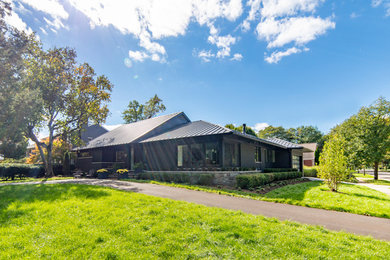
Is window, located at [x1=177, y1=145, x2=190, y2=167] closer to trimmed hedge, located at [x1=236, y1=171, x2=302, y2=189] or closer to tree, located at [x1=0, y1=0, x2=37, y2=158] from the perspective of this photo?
trimmed hedge, located at [x1=236, y1=171, x2=302, y2=189]

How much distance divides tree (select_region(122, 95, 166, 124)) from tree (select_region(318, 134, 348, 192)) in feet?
115

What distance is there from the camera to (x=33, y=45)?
704 inches

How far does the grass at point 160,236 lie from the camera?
350cm

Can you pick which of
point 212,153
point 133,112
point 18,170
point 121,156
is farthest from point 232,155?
point 133,112

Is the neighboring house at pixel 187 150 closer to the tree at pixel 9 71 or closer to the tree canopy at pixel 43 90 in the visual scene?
the tree canopy at pixel 43 90

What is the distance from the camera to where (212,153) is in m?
14.2

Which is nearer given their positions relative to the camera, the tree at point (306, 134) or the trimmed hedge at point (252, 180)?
the trimmed hedge at point (252, 180)

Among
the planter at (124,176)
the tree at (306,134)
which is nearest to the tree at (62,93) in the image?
the planter at (124,176)

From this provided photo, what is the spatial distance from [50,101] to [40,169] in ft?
26.7

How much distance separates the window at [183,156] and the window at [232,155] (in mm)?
3033

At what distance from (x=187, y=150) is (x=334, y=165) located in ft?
31.3

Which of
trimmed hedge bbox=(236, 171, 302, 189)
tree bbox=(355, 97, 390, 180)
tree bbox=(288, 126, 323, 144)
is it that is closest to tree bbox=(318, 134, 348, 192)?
trimmed hedge bbox=(236, 171, 302, 189)

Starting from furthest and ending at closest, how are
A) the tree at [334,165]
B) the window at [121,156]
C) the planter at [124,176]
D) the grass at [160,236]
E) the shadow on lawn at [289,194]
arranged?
the window at [121,156] → the planter at [124,176] → the tree at [334,165] → the shadow on lawn at [289,194] → the grass at [160,236]

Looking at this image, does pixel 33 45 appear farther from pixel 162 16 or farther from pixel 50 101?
pixel 162 16
